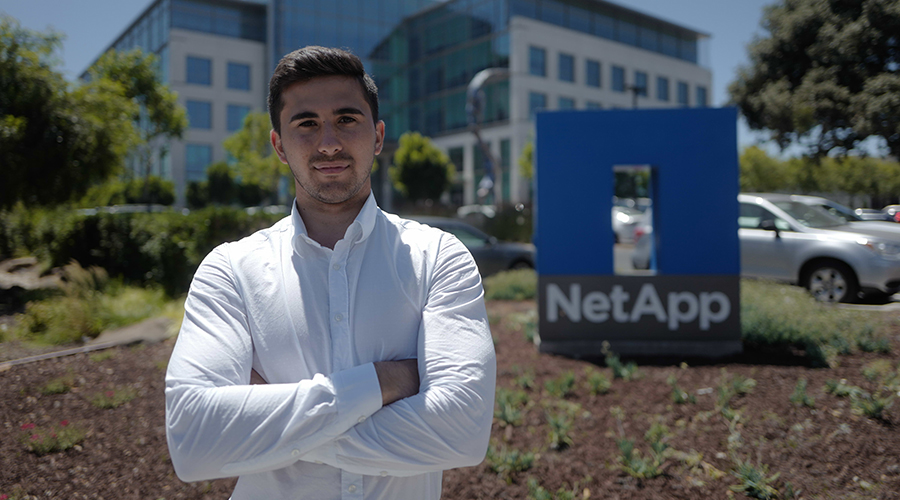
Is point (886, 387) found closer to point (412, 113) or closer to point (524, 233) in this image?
point (524, 233)

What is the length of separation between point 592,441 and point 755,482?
1003mm

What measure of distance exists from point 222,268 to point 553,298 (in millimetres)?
4652

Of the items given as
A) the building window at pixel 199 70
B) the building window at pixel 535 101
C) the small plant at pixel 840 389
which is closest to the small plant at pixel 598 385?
the small plant at pixel 840 389

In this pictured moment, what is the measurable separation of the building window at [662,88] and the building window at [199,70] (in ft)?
117

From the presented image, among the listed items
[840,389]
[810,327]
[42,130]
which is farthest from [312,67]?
[42,130]

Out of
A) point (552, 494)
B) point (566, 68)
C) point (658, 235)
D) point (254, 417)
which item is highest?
point (566, 68)

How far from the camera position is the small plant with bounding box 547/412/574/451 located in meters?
3.76

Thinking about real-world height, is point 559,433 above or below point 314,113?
below

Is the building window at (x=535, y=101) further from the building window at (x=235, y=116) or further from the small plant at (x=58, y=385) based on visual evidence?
the small plant at (x=58, y=385)

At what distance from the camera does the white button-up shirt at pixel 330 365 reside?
146 cm

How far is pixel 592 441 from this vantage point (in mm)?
3816

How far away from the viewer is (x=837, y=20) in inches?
267

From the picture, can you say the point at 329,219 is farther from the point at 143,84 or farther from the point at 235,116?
the point at 235,116

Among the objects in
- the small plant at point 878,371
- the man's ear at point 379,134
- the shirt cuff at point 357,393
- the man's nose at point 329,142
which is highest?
the man's ear at point 379,134
